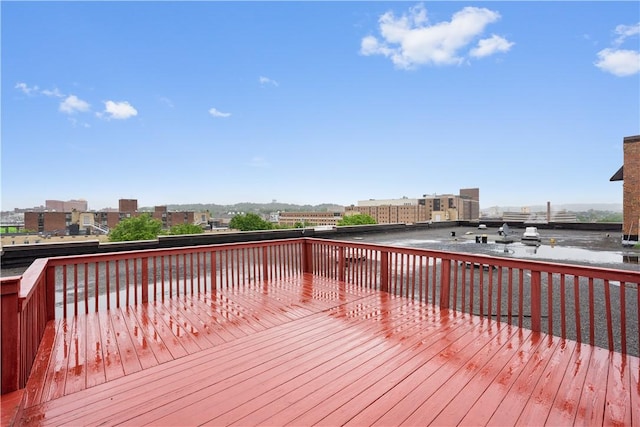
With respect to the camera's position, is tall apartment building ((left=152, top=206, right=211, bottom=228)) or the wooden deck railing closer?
the wooden deck railing

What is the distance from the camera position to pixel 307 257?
19.3ft

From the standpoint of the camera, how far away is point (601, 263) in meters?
7.67

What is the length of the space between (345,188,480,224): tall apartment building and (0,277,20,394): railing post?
51540mm

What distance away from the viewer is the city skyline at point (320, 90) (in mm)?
10172

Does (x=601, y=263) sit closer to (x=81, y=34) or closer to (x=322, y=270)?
(x=322, y=270)

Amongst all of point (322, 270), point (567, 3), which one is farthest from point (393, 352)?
point (567, 3)

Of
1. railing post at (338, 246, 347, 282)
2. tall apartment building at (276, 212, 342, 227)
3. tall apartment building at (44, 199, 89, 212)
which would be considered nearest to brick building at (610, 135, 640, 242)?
railing post at (338, 246, 347, 282)

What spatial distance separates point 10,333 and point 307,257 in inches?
175

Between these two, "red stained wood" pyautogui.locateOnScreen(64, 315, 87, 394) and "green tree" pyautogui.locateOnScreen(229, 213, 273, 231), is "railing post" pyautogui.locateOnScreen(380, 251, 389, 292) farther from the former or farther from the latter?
"green tree" pyautogui.locateOnScreen(229, 213, 273, 231)

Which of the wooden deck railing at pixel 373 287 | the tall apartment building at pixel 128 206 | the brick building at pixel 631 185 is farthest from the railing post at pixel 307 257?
the tall apartment building at pixel 128 206

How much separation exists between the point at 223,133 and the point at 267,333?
2998 cm

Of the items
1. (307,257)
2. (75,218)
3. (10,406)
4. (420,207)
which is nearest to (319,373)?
(10,406)

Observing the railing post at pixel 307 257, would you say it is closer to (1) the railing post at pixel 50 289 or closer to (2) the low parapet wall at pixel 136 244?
(1) the railing post at pixel 50 289

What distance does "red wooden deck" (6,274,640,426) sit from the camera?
172 cm
